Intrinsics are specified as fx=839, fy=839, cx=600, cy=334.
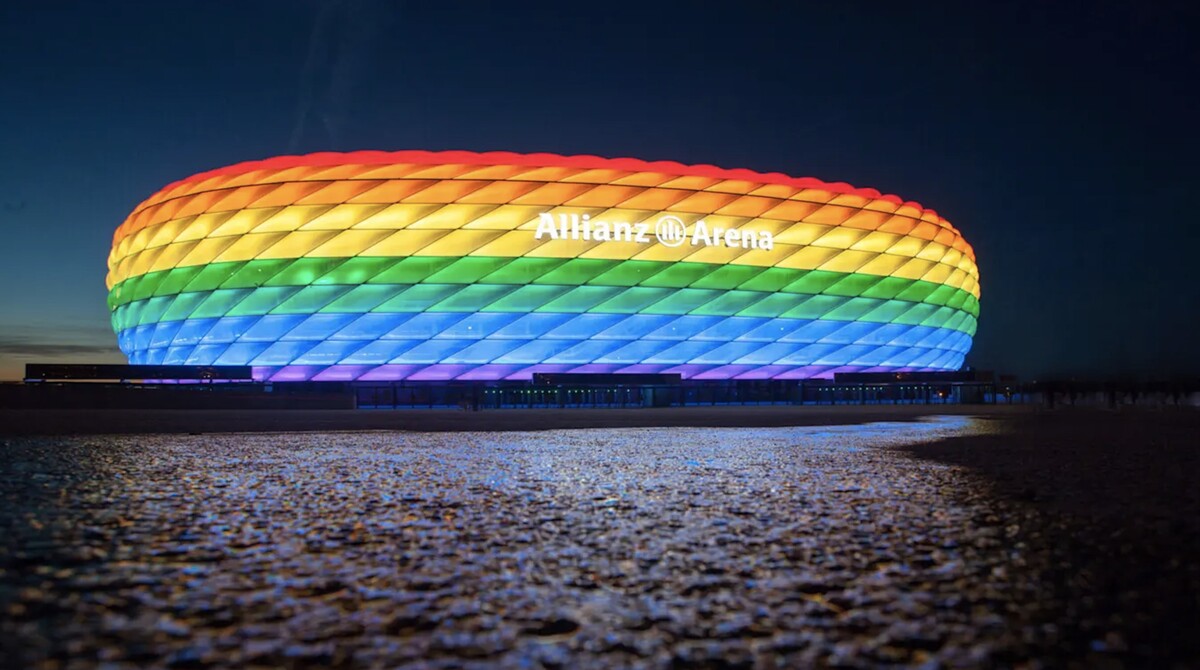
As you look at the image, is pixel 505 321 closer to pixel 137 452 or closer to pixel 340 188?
pixel 340 188

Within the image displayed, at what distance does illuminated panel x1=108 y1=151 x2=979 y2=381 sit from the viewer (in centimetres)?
3356

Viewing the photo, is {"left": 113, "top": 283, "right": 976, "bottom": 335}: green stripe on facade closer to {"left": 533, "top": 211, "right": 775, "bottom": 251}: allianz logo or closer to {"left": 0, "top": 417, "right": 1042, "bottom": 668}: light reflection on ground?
{"left": 533, "top": 211, "right": 775, "bottom": 251}: allianz logo

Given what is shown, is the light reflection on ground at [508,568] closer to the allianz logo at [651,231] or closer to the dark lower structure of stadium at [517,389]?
the dark lower structure of stadium at [517,389]

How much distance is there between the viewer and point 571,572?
2.89 m

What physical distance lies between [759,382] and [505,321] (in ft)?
41.5

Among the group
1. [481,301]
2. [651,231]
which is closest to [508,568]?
[481,301]

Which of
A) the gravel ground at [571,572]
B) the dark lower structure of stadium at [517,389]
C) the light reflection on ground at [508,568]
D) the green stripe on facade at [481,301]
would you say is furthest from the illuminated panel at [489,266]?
the gravel ground at [571,572]

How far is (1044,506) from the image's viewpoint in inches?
174

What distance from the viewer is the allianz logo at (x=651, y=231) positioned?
34.0 metres

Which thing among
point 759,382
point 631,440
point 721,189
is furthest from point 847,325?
point 631,440

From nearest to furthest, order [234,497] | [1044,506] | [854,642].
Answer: [854,642]
[1044,506]
[234,497]

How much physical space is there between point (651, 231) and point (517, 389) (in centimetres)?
875

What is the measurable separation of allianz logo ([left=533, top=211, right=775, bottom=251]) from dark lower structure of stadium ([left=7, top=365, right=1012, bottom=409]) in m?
5.87

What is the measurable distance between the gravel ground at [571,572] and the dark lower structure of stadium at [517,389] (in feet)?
71.6
